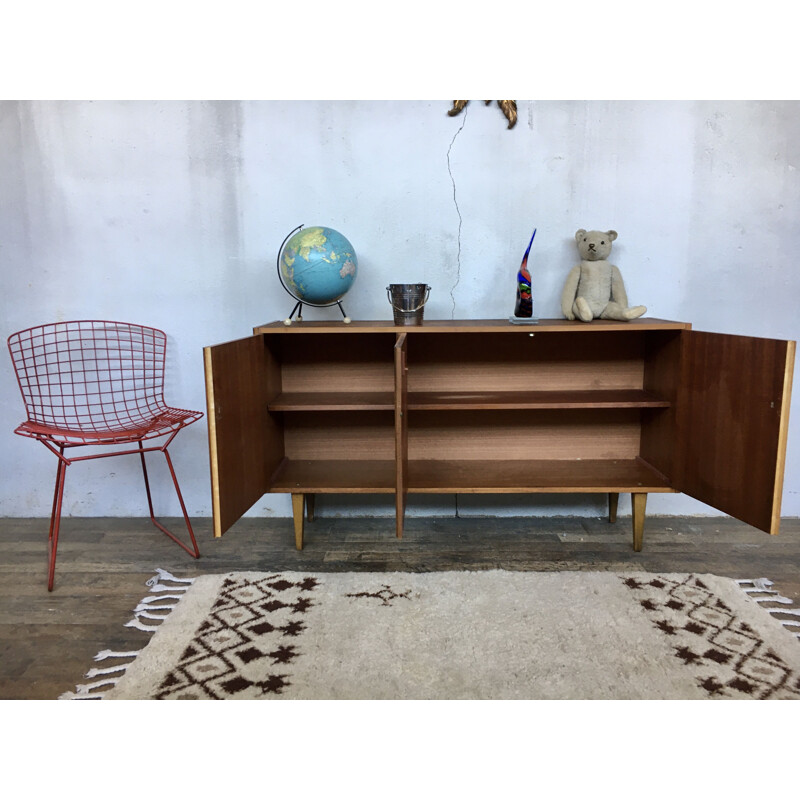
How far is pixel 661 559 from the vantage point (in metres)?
2.54

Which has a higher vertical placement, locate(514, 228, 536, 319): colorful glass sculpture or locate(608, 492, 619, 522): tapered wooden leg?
locate(514, 228, 536, 319): colorful glass sculpture

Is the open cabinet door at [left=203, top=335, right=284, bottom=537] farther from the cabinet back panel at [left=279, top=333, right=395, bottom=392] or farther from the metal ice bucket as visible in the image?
the metal ice bucket

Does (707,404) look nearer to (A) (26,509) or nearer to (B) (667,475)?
(B) (667,475)

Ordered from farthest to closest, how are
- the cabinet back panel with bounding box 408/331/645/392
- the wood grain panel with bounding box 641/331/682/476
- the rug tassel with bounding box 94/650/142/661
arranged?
1. the cabinet back panel with bounding box 408/331/645/392
2. the wood grain panel with bounding box 641/331/682/476
3. the rug tassel with bounding box 94/650/142/661

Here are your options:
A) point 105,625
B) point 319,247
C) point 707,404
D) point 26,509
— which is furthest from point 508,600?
point 26,509

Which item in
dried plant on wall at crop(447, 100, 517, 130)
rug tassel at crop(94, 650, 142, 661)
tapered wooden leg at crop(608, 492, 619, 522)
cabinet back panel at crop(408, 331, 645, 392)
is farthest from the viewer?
tapered wooden leg at crop(608, 492, 619, 522)

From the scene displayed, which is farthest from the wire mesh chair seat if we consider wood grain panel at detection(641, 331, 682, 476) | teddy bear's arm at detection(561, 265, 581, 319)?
wood grain panel at detection(641, 331, 682, 476)

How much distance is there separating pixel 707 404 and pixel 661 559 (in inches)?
27.3

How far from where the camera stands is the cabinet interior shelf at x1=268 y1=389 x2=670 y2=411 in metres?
2.52

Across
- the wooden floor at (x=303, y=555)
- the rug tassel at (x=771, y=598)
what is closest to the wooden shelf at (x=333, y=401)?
the wooden floor at (x=303, y=555)

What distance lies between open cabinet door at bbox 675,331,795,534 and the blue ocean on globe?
4.52ft

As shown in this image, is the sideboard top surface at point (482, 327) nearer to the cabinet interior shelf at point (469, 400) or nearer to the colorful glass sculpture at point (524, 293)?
the colorful glass sculpture at point (524, 293)

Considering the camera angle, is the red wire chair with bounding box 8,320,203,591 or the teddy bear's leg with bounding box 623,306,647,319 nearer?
the teddy bear's leg with bounding box 623,306,647,319

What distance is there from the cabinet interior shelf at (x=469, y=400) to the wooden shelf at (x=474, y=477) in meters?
0.31
